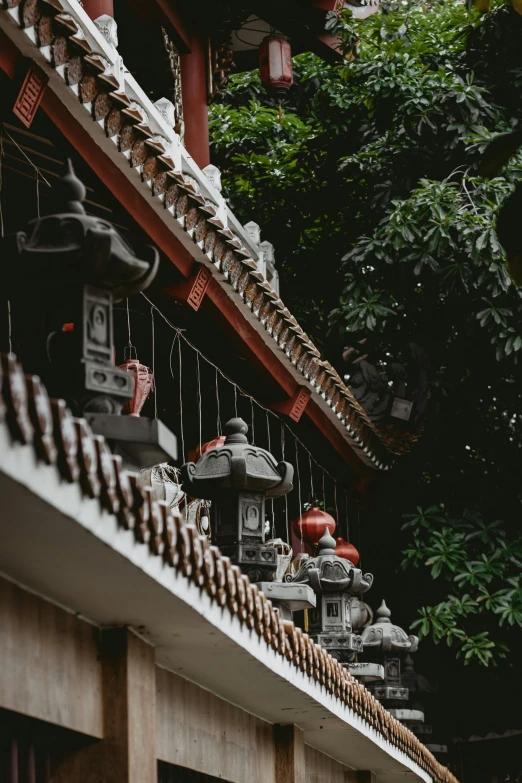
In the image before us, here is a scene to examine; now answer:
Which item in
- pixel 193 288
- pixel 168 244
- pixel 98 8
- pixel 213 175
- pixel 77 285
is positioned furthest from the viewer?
pixel 213 175

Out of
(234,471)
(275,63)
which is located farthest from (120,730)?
(275,63)

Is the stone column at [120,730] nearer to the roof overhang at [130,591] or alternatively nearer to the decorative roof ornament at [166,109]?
the roof overhang at [130,591]

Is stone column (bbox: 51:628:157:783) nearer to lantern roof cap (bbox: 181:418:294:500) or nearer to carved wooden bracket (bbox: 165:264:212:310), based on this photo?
lantern roof cap (bbox: 181:418:294:500)

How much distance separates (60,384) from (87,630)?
1.24 m

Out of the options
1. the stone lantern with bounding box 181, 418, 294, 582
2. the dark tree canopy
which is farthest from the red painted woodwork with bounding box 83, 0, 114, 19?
the dark tree canopy

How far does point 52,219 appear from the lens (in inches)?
187

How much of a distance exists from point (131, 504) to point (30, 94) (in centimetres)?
265

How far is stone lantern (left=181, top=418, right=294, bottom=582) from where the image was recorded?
748cm

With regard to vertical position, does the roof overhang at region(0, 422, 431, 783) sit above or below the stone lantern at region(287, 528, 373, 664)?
below

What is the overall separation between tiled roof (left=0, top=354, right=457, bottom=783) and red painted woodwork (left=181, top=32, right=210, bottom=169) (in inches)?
236

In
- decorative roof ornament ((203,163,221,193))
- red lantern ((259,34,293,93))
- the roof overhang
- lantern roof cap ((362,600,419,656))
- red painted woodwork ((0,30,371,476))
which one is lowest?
the roof overhang

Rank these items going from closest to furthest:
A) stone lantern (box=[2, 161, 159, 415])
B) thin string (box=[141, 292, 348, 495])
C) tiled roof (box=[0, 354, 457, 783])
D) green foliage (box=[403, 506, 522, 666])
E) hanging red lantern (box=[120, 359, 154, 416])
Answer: tiled roof (box=[0, 354, 457, 783])
stone lantern (box=[2, 161, 159, 415])
hanging red lantern (box=[120, 359, 154, 416])
thin string (box=[141, 292, 348, 495])
green foliage (box=[403, 506, 522, 666])

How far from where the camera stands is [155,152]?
7.55m

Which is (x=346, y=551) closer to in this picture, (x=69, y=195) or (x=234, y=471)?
(x=234, y=471)
